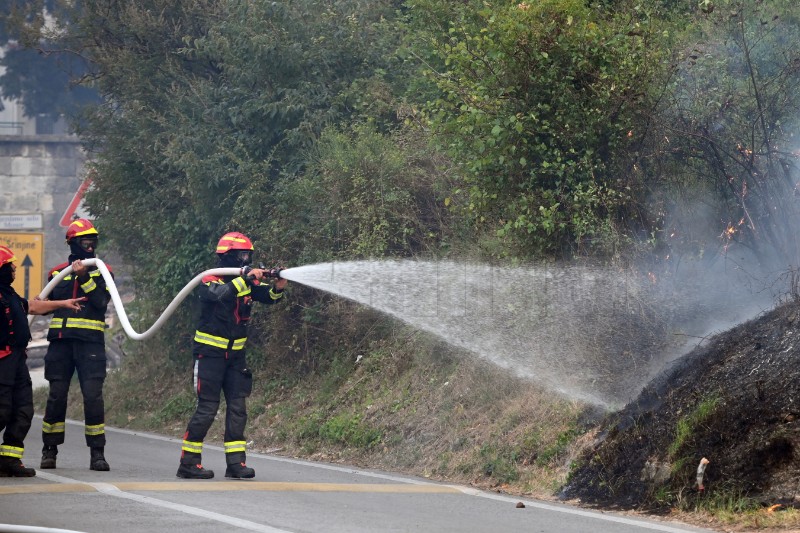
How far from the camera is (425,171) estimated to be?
13727 mm

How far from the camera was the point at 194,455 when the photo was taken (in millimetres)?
9664

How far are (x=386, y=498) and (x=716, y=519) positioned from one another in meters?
2.40

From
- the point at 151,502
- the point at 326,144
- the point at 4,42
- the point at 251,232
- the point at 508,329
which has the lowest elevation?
the point at 151,502

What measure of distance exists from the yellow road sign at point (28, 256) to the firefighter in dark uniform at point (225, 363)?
10457 millimetres

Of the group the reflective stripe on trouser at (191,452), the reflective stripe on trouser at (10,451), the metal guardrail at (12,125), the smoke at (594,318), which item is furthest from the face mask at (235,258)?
the metal guardrail at (12,125)

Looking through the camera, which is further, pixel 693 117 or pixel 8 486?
pixel 693 117

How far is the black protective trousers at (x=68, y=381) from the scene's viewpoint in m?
10.2

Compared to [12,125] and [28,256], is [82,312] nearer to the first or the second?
[28,256]

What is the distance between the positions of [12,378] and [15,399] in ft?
0.68

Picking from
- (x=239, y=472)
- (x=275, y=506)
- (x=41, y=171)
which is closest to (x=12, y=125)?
(x=41, y=171)

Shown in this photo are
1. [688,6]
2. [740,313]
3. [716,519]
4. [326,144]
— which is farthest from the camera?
[326,144]

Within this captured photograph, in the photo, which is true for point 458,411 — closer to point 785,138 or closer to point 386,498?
point 386,498

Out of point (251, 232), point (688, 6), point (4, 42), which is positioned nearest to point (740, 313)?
point (688, 6)

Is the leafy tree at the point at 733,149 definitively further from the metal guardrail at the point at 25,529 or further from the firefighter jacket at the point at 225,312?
the metal guardrail at the point at 25,529
